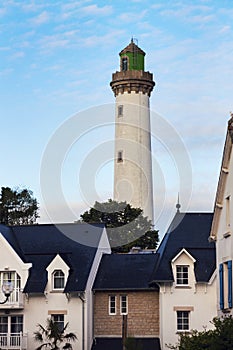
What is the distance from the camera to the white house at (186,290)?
5050 centimetres

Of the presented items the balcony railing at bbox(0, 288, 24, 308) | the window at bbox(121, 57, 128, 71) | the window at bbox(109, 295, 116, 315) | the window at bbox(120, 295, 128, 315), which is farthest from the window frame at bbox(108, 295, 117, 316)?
the window at bbox(121, 57, 128, 71)

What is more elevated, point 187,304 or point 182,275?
point 182,275

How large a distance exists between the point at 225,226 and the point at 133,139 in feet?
159

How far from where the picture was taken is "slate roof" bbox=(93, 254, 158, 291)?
52.4 metres

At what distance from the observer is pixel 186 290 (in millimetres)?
51000

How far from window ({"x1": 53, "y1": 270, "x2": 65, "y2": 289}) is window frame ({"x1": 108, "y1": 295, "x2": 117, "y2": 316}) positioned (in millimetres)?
3127

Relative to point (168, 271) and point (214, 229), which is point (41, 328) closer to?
point (168, 271)

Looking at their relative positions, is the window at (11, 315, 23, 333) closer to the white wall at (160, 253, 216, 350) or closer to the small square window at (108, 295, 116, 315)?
the small square window at (108, 295, 116, 315)

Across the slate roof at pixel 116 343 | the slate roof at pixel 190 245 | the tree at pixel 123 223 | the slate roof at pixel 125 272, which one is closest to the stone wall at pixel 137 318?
the slate roof at pixel 116 343

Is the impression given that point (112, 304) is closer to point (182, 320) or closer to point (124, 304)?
point (124, 304)

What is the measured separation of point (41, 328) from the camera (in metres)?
49.3

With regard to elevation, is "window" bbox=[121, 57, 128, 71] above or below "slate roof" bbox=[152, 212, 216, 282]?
above

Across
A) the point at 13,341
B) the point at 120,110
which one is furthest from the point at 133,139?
the point at 13,341

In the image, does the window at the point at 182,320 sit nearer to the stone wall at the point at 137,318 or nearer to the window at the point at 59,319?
the stone wall at the point at 137,318
